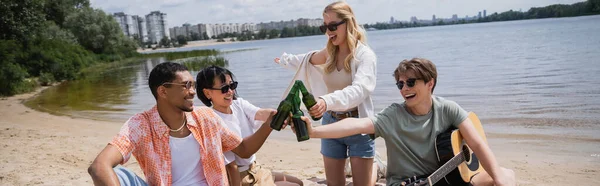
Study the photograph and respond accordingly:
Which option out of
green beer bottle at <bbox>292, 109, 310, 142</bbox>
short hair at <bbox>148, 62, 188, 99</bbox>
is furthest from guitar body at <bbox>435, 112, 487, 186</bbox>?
short hair at <bbox>148, 62, 188, 99</bbox>

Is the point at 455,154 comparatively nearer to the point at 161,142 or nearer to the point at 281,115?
the point at 281,115

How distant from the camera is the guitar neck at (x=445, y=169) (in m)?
3.46

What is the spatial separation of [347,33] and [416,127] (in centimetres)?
119

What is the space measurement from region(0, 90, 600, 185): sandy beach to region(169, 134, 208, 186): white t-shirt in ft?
9.22

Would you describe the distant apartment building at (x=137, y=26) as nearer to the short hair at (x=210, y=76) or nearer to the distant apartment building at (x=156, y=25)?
the distant apartment building at (x=156, y=25)

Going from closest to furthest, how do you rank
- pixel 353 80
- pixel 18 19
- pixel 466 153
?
pixel 466 153, pixel 353 80, pixel 18 19

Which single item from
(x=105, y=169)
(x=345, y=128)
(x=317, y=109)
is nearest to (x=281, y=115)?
(x=317, y=109)

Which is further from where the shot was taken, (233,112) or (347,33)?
(347,33)

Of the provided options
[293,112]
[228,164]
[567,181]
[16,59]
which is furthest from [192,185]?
[16,59]

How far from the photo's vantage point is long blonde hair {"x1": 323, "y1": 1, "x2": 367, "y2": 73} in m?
4.31

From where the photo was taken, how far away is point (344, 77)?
14.5 feet

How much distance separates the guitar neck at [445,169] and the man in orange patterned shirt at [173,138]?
1143 millimetres

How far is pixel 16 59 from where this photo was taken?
78.4ft

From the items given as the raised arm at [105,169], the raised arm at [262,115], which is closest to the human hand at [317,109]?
the raised arm at [262,115]
